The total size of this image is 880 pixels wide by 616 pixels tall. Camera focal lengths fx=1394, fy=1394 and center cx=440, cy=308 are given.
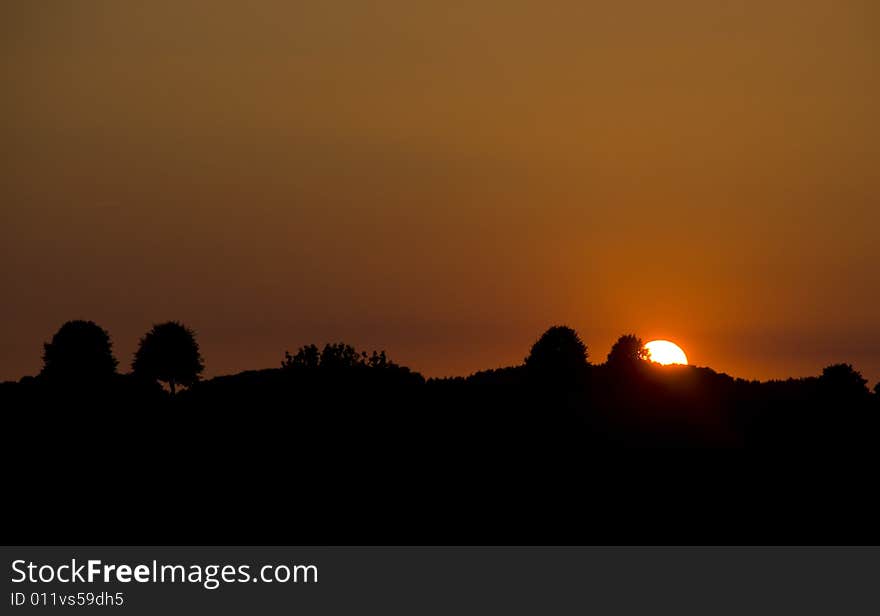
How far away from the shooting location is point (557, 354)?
538 ft

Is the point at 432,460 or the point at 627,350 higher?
the point at 627,350

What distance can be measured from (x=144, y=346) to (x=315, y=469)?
7919 centimetres

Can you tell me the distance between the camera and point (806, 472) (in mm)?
112938

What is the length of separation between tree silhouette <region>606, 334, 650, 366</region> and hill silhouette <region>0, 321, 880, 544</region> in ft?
50.2

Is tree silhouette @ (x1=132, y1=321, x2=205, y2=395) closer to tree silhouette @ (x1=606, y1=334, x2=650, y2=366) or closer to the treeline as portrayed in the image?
the treeline

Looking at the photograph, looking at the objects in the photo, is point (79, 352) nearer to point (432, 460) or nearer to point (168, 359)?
point (168, 359)

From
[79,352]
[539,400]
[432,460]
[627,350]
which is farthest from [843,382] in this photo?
[79,352]

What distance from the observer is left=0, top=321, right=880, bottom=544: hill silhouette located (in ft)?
308

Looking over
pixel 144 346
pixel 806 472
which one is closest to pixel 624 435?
pixel 806 472

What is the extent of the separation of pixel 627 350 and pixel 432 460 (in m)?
67.7

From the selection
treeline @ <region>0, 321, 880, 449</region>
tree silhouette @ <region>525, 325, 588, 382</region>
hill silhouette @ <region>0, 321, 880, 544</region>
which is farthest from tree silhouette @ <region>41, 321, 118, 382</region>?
tree silhouette @ <region>525, 325, 588, 382</region>
